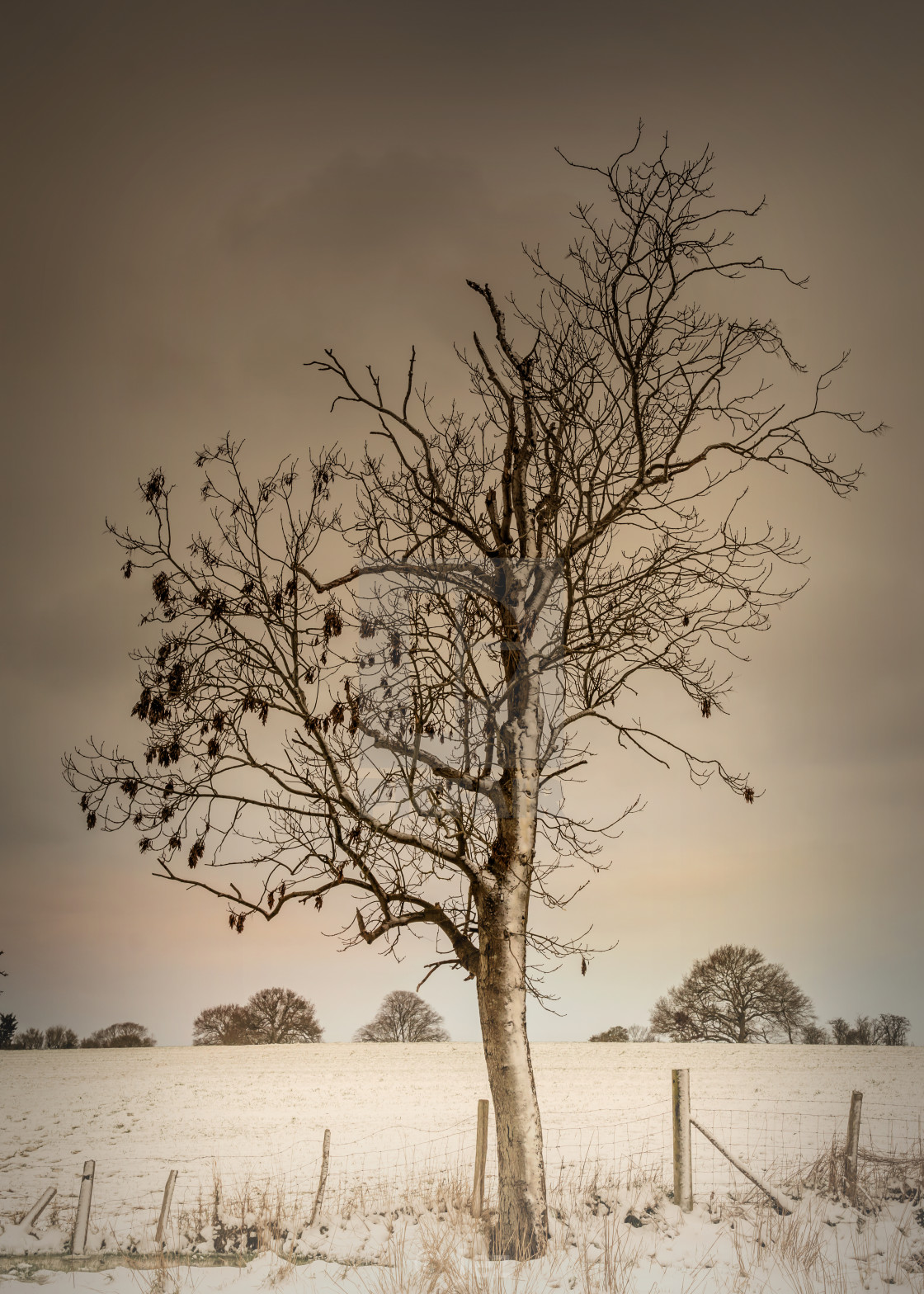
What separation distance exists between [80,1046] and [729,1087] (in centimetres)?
3698

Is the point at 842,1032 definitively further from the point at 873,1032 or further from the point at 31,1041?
the point at 31,1041

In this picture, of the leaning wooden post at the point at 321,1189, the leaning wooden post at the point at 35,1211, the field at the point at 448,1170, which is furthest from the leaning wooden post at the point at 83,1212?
the leaning wooden post at the point at 321,1189

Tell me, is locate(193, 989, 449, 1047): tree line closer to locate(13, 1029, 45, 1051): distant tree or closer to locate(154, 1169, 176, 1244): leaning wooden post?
locate(13, 1029, 45, 1051): distant tree

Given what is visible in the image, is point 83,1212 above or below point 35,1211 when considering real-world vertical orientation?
above

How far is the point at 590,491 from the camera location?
29.5 feet

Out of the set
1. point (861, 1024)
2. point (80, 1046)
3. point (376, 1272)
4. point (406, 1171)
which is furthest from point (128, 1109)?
point (861, 1024)

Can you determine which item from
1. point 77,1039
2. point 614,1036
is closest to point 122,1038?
point 77,1039

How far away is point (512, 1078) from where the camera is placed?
24.1ft

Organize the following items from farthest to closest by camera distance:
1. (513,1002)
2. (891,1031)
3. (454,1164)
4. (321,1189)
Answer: (891,1031)
(454,1164)
(321,1189)
(513,1002)

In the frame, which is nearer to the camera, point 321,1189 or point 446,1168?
point 321,1189

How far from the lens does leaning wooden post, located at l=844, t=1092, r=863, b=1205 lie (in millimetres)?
9781

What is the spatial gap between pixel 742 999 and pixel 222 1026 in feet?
93.6

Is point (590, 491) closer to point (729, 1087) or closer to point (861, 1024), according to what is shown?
point (729, 1087)

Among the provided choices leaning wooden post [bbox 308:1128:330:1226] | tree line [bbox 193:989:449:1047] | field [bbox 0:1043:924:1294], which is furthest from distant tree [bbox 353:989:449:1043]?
leaning wooden post [bbox 308:1128:330:1226]
